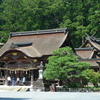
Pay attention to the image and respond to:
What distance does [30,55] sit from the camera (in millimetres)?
27984

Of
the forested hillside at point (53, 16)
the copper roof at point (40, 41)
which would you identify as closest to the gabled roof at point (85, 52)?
the forested hillside at point (53, 16)

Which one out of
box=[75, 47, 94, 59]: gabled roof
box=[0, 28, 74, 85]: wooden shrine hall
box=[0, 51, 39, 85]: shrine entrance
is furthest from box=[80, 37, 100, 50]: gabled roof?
box=[0, 51, 39, 85]: shrine entrance

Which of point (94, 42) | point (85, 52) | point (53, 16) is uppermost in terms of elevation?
point (53, 16)

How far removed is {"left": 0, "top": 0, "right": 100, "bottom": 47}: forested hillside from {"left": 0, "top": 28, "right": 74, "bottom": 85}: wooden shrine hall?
18.2 m

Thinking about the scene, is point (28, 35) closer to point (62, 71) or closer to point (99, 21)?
point (62, 71)

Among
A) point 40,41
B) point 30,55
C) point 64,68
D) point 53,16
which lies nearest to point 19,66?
point 30,55

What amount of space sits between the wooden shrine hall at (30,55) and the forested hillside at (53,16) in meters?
18.2

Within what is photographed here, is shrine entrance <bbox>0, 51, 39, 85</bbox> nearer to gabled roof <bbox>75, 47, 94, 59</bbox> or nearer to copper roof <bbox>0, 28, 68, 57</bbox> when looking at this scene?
copper roof <bbox>0, 28, 68, 57</bbox>

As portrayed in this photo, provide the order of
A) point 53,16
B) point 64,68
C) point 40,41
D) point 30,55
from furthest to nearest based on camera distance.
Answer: point 53,16, point 40,41, point 30,55, point 64,68

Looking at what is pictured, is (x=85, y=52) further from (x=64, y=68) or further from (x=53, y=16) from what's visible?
(x=64, y=68)

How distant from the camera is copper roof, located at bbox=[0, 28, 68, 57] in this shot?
2895cm

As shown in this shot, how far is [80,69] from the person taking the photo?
23.7m

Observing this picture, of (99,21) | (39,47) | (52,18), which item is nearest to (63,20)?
(52,18)

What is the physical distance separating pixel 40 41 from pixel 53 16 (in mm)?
24330
